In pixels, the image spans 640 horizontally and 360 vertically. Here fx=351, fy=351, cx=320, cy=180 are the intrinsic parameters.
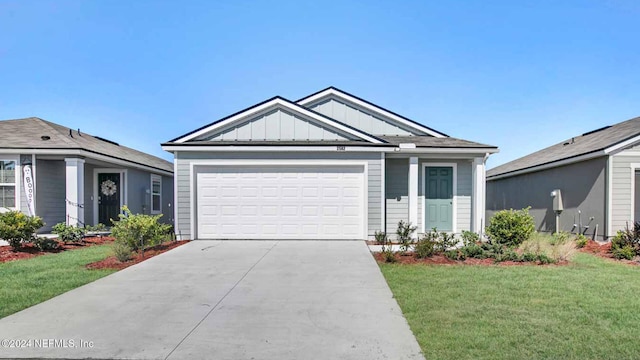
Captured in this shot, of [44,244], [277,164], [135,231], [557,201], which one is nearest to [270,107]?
[277,164]

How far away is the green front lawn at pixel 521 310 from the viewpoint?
136 inches

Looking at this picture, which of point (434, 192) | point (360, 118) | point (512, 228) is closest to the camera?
point (512, 228)

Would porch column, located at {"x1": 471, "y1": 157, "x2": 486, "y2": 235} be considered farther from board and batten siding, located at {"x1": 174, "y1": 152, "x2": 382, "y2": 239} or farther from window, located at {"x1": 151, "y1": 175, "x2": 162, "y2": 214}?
window, located at {"x1": 151, "y1": 175, "x2": 162, "y2": 214}

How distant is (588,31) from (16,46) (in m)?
20.0

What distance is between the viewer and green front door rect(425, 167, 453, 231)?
1212 cm

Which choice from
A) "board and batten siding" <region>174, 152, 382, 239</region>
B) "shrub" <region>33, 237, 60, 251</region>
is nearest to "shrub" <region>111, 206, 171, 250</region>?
"board and batten siding" <region>174, 152, 382, 239</region>

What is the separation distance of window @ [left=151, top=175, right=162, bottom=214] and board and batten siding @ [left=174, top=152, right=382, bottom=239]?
7.94 m

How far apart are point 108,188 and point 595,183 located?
18.4m

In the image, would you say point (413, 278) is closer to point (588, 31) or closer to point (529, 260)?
point (529, 260)

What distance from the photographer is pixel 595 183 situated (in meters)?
11.5

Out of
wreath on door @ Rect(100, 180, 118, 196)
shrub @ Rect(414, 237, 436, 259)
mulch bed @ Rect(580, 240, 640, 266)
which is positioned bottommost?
mulch bed @ Rect(580, 240, 640, 266)

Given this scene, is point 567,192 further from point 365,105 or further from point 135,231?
point 135,231

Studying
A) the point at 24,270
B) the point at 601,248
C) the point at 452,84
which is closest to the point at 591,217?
the point at 601,248

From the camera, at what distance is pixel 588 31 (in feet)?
38.7
